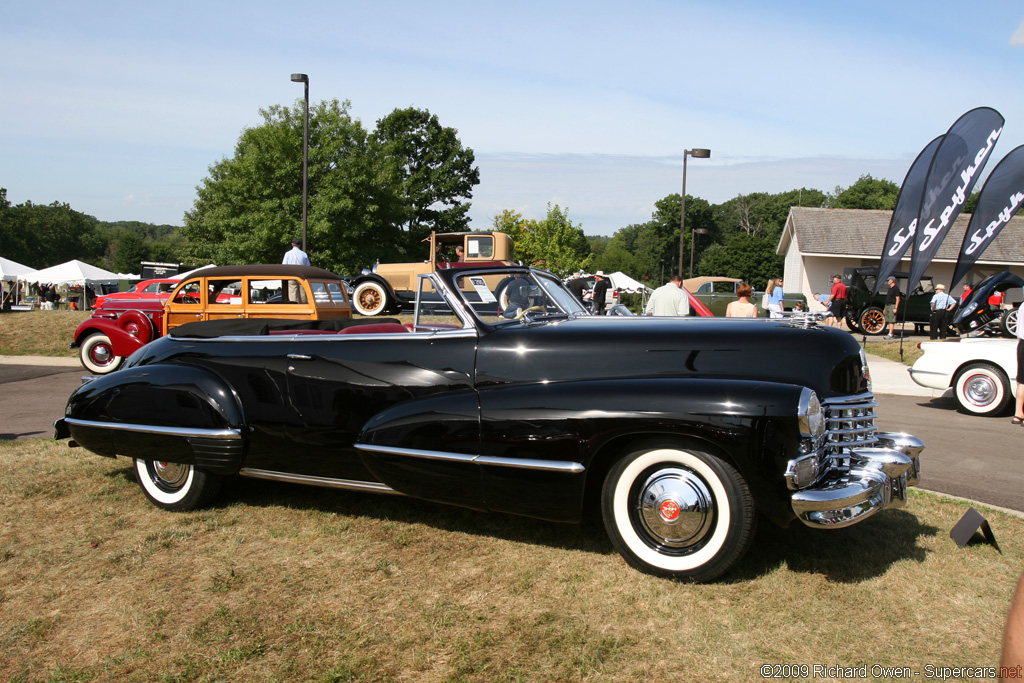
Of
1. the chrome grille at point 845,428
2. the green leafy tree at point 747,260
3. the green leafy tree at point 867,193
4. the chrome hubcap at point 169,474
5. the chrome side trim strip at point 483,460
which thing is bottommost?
the chrome hubcap at point 169,474

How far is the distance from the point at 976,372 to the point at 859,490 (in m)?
6.88

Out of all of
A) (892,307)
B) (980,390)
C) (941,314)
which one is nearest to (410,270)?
(941,314)

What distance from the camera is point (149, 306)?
517 inches

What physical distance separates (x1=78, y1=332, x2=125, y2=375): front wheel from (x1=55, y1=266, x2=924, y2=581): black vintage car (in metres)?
8.39

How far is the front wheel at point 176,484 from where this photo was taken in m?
4.47

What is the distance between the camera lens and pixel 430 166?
51812 millimetres

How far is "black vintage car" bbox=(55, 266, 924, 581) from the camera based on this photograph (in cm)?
323

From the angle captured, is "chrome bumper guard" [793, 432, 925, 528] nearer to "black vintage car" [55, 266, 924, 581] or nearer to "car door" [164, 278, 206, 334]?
"black vintage car" [55, 266, 924, 581]

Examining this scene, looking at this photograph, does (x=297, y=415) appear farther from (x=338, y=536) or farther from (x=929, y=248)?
(x=929, y=248)

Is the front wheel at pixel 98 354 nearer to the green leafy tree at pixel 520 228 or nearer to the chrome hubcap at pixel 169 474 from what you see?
the chrome hubcap at pixel 169 474

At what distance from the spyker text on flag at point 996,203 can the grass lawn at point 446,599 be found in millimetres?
11771

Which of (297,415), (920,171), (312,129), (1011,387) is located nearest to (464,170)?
(312,129)

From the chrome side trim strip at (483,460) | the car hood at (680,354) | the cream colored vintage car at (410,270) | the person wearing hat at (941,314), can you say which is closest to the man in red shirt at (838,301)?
the person wearing hat at (941,314)

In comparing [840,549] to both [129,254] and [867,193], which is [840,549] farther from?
[129,254]
